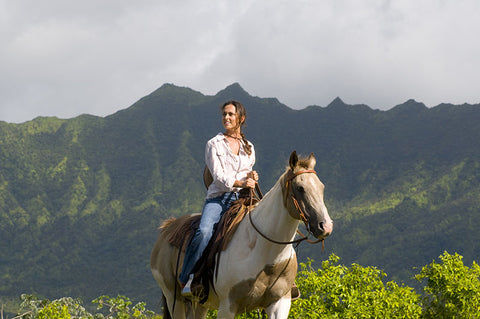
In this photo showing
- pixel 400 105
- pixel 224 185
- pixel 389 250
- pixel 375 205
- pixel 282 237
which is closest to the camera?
pixel 282 237

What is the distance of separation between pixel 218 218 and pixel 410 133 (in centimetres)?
18084

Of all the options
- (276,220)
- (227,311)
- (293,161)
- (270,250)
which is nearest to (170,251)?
(227,311)

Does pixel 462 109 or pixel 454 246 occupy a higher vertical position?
pixel 462 109

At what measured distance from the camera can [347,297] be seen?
14859 millimetres

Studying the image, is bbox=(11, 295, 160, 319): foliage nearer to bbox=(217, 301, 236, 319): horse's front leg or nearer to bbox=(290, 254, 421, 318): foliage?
bbox=(290, 254, 421, 318): foliage

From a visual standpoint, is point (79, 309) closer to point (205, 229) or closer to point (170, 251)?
point (170, 251)

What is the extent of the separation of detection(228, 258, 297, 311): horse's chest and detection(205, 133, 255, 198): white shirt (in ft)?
4.08

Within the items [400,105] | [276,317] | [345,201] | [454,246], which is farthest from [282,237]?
[400,105]

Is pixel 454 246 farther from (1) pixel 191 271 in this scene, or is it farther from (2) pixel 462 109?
(1) pixel 191 271

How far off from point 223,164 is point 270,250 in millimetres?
1449

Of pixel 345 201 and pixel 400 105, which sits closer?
pixel 345 201

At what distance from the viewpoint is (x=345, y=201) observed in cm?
16400

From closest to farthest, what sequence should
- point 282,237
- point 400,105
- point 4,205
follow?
point 282,237, point 4,205, point 400,105

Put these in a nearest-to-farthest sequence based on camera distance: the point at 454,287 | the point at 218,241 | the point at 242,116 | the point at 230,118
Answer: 1. the point at 218,241
2. the point at 230,118
3. the point at 242,116
4. the point at 454,287
